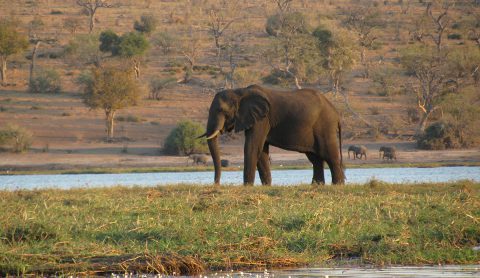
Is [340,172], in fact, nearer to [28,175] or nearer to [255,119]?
[255,119]

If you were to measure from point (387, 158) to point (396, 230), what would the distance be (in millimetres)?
24385

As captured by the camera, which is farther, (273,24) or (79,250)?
(273,24)

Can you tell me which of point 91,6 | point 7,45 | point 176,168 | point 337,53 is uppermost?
point 91,6

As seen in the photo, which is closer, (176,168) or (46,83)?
(176,168)

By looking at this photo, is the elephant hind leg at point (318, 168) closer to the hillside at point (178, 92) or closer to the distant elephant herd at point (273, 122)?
the distant elephant herd at point (273, 122)

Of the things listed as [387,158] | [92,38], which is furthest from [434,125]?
[92,38]

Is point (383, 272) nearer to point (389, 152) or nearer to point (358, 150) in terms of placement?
point (389, 152)

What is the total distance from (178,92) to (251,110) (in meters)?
29.3

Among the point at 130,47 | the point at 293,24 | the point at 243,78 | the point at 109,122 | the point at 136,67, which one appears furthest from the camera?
the point at 293,24

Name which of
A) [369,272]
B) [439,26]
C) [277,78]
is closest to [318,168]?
[369,272]

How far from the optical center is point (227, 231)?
39.7ft

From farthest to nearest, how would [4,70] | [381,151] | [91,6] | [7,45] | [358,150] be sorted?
[91,6], [4,70], [7,45], [381,151], [358,150]

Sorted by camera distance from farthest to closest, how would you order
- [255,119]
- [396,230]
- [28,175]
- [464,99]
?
[464,99], [28,175], [255,119], [396,230]

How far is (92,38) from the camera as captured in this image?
181 ft
